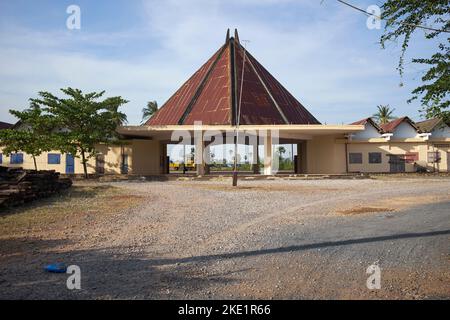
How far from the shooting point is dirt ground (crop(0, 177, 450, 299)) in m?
4.09

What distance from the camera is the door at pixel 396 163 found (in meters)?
31.8

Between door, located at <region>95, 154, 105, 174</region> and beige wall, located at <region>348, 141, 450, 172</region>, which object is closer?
door, located at <region>95, 154, 105, 174</region>

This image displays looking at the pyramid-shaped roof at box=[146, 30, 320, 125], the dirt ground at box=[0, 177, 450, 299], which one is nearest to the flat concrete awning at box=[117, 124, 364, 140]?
the pyramid-shaped roof at box=[146, 30, 320, 125]

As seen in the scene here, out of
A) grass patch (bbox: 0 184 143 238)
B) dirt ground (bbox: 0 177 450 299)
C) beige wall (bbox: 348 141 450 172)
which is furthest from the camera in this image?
beige wall (bbox: 348 141 450 172)

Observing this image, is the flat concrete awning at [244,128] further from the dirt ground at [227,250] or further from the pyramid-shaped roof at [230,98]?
the dirt ground at [227,250]

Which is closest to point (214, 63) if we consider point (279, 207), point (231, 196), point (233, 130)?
point (233, 130)

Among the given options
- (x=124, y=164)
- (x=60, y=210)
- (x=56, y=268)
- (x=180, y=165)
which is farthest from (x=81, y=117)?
(x=180, y=165)

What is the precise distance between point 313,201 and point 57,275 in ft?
31.4

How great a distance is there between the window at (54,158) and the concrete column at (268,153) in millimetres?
18564

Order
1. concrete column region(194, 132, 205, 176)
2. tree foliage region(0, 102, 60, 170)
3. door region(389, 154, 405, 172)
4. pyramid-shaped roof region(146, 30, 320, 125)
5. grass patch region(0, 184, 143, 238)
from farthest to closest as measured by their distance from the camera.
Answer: door region(389, 154, 405, 172), pyramid-shaped roof region(146, 30, 320, 125), concrete column region(194, 132, 205, 176), tree foliage region(0, 102, 60, 170), grass patch region(0, 184, 143, 238)

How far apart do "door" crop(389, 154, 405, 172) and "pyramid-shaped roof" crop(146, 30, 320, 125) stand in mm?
8276

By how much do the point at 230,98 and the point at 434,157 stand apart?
67.9ft

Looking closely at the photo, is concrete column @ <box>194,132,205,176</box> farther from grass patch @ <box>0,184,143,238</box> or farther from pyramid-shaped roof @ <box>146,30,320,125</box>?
grass patch @ <box>0,184,143,238</box>

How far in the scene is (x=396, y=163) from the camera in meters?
31.9
